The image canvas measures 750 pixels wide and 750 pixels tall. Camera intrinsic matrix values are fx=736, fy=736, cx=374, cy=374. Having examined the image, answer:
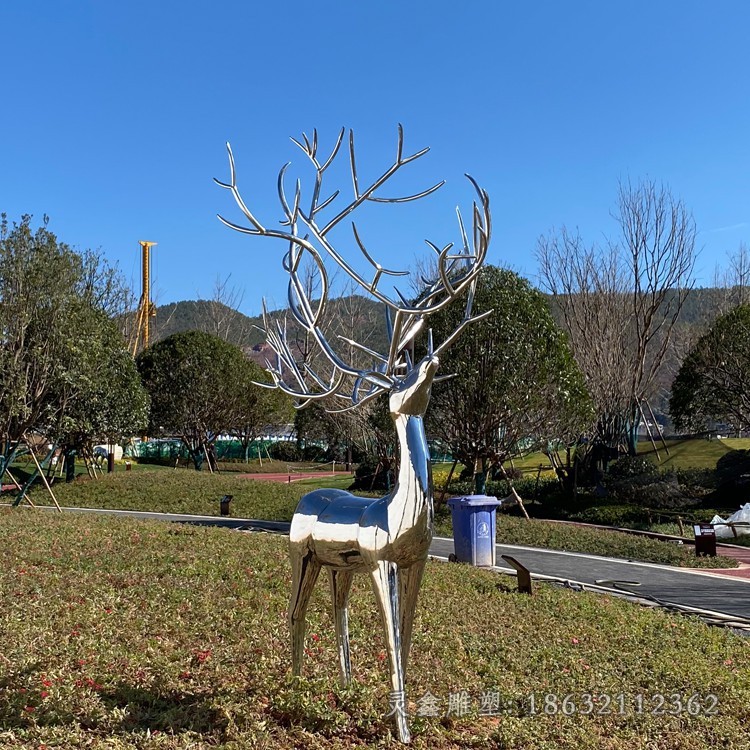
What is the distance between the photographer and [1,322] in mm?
14023

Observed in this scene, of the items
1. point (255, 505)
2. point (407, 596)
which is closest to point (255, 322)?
point (255, 505)

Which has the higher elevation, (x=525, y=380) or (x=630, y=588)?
(x=525, y=380)

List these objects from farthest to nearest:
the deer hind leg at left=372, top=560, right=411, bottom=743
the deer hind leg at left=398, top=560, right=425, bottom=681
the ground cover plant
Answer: the ground cover plant, the deer hind leg at left=398, top=560, right=425, bottom=681, the deer hind leg at left=372, top=560, right=411, bottom=743

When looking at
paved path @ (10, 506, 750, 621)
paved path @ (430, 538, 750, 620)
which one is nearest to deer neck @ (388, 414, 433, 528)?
paved path @ (10, 506, 750, 621)

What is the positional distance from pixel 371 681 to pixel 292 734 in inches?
38.2

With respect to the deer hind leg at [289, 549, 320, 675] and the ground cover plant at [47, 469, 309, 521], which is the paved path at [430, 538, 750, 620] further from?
the deer hind leg at [289, 549, 320, 675]

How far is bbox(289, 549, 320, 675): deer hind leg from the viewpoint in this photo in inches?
177

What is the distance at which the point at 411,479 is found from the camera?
4.14m

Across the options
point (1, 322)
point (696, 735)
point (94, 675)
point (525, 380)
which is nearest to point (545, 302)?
point (525, 380)

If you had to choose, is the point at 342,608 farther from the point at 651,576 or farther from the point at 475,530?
the point at 651,576

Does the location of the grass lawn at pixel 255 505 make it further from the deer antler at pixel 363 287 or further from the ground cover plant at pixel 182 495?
the deer antler at pixel 363 287

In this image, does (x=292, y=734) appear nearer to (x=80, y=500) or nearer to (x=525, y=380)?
(x=525, y=380)

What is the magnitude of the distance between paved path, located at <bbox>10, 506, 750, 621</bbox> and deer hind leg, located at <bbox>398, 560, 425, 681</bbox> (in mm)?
6238

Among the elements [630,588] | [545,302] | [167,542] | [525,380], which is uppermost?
[545,302]
